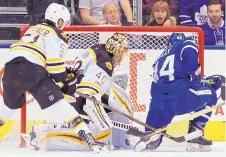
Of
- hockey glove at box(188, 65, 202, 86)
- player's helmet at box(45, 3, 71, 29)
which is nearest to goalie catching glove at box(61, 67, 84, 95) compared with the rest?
player's helmet at box(45, 3, 71, 29)

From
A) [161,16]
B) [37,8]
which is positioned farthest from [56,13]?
[161,16]

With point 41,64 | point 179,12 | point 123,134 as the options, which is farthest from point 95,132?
point 179,12

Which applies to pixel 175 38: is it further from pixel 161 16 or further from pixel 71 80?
pixel 71 80

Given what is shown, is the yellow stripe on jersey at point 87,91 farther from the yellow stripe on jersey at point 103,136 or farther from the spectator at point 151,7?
the spectator at point 151,7

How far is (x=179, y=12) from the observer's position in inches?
226

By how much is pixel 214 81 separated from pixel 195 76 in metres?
0.15

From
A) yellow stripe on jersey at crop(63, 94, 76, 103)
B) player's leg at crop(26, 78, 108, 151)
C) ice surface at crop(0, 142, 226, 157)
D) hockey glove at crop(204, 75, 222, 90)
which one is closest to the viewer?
ice surface at crop(0, 142, 226, 157)

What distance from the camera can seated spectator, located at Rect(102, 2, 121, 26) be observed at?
18.7 feet

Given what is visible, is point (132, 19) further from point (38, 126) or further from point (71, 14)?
point (38, 126)

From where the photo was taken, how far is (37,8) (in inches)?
222

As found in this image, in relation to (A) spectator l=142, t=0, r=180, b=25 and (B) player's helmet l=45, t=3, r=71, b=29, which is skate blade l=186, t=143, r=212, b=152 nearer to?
(A) spectator l=142, t=0, r=180, b=25

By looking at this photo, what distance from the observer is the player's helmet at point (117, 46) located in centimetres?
570

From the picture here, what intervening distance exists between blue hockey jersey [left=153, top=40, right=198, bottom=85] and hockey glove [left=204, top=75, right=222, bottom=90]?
14cm

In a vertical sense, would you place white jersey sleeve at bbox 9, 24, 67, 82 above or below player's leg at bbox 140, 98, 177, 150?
above
